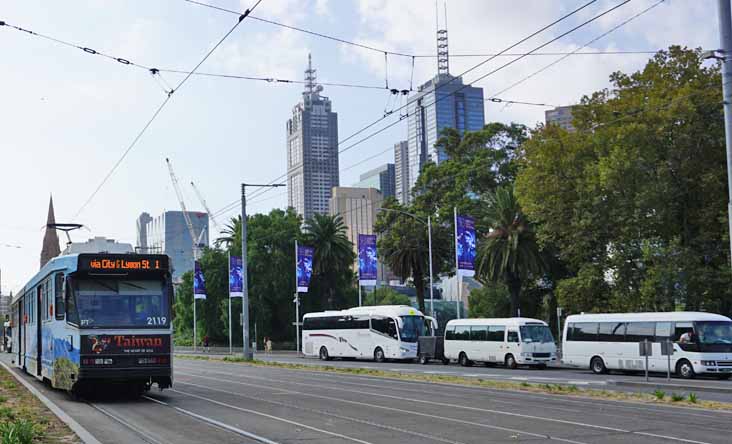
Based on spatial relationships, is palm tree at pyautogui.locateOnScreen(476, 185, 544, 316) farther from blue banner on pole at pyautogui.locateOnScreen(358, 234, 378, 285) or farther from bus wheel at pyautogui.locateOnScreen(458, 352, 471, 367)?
bus wheel at pyautogui.locateOnScreen(458, 352, 471, 367)

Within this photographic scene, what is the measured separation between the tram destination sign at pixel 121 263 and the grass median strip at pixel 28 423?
10.2 feet

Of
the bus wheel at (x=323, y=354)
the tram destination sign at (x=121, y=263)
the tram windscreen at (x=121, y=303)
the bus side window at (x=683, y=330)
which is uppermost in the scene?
the tram destination sign at (x=121, y=263)

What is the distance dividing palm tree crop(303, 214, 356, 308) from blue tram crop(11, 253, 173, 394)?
57739mm

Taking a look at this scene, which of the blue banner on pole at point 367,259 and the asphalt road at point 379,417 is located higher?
the blue banner on pole at point 367,259

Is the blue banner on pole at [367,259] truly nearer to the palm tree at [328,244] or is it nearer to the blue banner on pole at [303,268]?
the blue banner on pole at [303,268]

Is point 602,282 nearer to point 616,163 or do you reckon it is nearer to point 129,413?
point 616,163

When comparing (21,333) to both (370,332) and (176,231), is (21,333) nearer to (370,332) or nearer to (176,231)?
(370,332)

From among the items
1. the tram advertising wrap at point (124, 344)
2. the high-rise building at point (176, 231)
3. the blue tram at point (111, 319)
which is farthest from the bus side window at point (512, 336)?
the high-rise building at point (176, 231)

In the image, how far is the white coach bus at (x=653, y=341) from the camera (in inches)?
1175

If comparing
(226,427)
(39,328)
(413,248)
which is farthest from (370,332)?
(226,427)

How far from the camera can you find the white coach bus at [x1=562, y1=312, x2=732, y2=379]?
2984 centimetres

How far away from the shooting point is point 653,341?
31.3 meters

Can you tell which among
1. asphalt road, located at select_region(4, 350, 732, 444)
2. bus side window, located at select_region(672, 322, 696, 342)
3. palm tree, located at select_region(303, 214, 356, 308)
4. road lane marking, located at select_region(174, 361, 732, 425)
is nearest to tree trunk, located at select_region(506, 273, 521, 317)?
bus side window, located at select_region(672, 322, 696, 342)

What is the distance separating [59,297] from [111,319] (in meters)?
1.42
